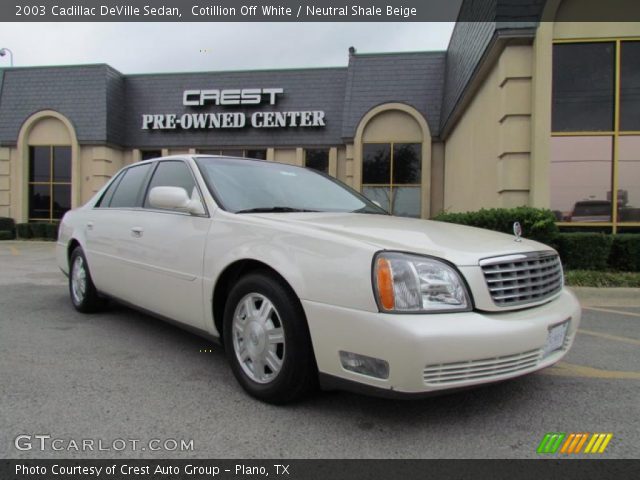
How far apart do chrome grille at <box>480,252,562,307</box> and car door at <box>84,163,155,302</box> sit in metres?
2.84

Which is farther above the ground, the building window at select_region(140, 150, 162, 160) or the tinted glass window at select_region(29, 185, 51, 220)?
the building window at select_region(140, 150, 162, 160)

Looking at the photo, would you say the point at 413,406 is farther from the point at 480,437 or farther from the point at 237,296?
the point at 237,296

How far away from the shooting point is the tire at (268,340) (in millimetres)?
2379

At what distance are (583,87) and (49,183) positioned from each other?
1696cm

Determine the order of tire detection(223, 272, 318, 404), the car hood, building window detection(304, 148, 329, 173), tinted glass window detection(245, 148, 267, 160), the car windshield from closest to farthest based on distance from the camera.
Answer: the car hood, tire detection(223, 272, 318, 404), the car windshield, building window detection(304, 148, 329, 173), tinted glass window detection(245, 148, 267, 160)

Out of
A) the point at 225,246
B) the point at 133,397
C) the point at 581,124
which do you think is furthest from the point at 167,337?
the point at 581,124

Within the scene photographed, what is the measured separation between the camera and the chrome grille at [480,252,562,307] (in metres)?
2.28

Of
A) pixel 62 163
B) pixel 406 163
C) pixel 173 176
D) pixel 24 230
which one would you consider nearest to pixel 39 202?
pixel 24 230

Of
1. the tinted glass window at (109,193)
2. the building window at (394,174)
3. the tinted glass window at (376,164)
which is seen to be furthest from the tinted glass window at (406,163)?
the tinted glass window at (109,193)

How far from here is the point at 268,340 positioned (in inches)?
100

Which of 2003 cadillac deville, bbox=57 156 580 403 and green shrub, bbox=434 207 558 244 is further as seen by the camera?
green shrub, bbox=434 207 558 244

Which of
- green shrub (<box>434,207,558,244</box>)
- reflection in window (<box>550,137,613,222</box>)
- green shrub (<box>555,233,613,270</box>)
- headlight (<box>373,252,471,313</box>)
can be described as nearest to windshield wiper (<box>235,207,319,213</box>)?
headlight (<box>373,252,471,313</box>)
